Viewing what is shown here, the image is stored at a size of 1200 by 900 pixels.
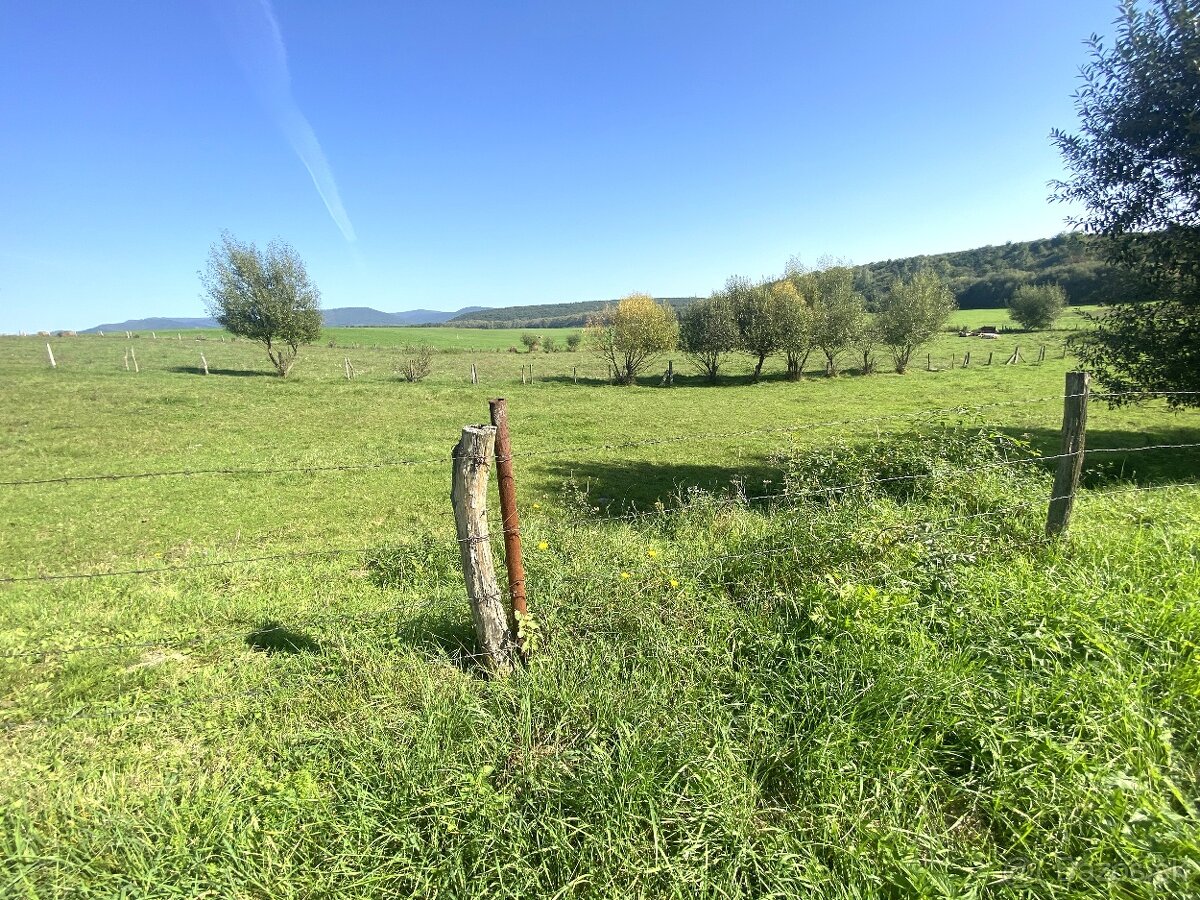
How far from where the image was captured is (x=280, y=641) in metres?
4.41

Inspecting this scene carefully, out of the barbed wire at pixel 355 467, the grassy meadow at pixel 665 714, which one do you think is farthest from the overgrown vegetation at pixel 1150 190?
the grassy meadow at pixel 665 714

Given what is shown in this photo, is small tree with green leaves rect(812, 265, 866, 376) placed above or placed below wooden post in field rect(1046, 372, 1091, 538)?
above

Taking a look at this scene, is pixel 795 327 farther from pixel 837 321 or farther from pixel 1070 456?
pixel 1070 456

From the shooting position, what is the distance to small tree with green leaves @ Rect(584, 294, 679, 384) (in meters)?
32.9

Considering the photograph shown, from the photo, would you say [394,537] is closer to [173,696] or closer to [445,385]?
[173,696]

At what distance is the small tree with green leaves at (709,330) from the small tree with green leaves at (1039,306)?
44592 mm

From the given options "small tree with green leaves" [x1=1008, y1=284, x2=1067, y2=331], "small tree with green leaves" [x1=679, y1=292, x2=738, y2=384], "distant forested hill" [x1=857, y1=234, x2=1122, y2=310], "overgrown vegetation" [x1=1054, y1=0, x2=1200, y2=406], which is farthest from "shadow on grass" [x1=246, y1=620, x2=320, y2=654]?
"small tree with green leaves" [x1=1008, y1=284, x2=1067, y2=331]

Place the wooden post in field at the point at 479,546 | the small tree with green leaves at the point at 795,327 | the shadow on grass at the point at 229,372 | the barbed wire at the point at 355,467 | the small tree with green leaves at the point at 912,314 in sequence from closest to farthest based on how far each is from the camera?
the wooden post in field at the point at 479,546
the barbed wire at the point at 355,467
the shadow on grass at the point at 229,372
the small tree with green leaves at the point at 795,327
the small tree with green leaves at the point at 912,314

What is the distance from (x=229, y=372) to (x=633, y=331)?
26.7 metres

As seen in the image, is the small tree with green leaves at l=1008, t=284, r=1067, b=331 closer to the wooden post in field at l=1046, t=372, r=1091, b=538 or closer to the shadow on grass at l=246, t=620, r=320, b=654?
the wooden post in field at l=1046, t=372, r=1091, b=538

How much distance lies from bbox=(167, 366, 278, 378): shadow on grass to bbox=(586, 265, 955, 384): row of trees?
2106cm

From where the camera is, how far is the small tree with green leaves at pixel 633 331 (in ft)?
108

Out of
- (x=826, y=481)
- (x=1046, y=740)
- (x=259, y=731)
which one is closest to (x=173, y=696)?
(x=259, y=731)

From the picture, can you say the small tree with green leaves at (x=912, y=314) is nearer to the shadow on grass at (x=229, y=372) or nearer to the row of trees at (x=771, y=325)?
the row of trees at (x=771, y=325)
